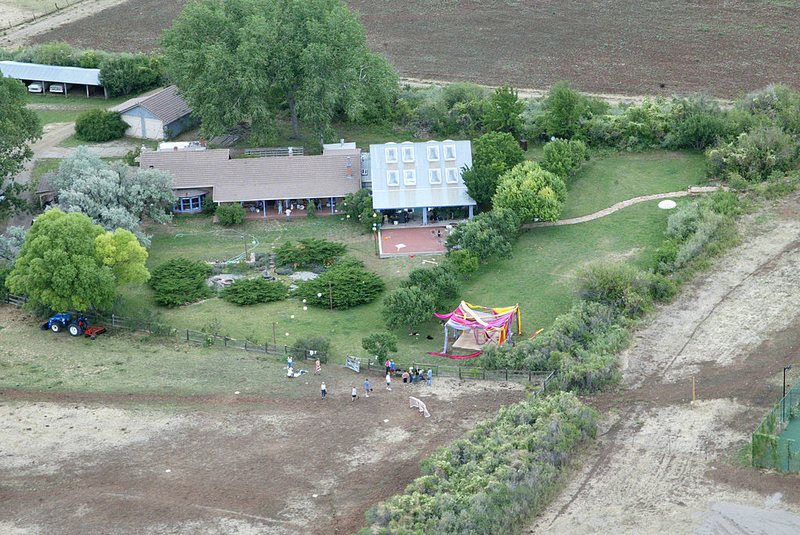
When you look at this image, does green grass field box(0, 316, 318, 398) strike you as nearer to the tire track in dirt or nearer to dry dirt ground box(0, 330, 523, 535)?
dry dirt ground box(0, 330, 523, 535)

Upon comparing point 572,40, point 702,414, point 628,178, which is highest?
point 572,40

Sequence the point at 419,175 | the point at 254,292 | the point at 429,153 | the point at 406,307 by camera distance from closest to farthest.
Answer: the point at 406,307, the point at 254,292, the point at 419,175, the point at 429,153

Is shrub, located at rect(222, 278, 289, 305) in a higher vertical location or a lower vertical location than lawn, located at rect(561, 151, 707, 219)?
lower

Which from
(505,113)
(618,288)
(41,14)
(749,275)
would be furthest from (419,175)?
(41,14)

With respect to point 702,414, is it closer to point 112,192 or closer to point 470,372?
point 470,372

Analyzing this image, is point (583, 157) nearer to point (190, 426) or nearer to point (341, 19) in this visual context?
point (341, 19)

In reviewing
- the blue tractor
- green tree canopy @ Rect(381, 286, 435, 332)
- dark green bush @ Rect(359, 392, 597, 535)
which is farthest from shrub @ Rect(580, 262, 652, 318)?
the blue tractor

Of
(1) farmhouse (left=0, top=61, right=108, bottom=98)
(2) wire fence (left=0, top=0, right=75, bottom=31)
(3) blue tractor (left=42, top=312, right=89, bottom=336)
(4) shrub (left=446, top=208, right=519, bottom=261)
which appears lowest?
(3) blue tractor (left=42, top=312, right=89, bottom=336)
